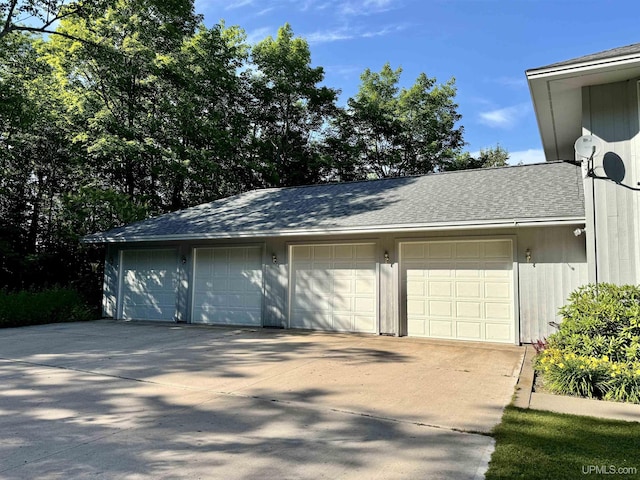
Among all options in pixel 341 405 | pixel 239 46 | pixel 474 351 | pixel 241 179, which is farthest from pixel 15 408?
pixel 239 46

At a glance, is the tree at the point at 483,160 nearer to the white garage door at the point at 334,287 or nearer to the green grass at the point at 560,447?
the white garage door at the point at 334,287

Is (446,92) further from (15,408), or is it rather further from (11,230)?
(15,408)

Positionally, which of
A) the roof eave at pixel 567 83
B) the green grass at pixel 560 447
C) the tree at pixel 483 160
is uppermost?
the tree at pixel 483 160

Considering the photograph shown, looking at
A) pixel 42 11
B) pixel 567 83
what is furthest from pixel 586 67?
pixel 42 11

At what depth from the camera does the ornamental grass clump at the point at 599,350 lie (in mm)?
4512

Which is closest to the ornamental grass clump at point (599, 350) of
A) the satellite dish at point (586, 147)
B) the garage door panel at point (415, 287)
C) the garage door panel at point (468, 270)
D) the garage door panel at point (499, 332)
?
the satellite dish at point (586, 147)

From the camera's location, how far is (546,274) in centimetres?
789

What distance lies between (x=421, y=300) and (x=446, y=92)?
1877 centimetres

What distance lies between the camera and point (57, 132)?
17.1 m

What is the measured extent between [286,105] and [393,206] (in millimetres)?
15199

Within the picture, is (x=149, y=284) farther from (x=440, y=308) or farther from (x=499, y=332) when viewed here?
(x=499, y=332)

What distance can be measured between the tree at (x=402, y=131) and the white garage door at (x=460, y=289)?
15088mm

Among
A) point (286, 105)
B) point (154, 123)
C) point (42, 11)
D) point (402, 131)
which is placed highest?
point (286, 105)

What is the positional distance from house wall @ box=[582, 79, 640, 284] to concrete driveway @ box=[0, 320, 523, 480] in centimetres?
199
